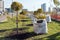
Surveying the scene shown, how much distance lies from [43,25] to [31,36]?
4.52 feet

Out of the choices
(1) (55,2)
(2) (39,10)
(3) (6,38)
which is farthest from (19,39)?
(1) (55,2)

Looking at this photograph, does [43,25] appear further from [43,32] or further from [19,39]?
[19,39]

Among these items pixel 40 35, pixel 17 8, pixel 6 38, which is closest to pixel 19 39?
pixel 6 38

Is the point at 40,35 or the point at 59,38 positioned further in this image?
the point at 40,35

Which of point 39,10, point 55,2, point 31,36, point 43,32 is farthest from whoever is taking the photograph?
point 55,2

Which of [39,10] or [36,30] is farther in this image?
[39,10]

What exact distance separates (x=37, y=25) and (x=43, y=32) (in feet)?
2.16

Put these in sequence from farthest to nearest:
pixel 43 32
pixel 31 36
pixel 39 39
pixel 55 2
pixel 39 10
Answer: pixel 55 2 → pixel 39 10 → pixel 43 32 → pixel 31 36 → pixel 39 39

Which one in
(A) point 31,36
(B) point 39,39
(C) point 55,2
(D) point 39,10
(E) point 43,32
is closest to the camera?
(B) point 39,39

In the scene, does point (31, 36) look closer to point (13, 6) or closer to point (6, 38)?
point (6, 38)

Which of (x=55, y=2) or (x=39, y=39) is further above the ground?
(x=55, y=2)

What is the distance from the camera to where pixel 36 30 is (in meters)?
12.9

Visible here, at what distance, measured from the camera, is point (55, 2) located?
2756 cm

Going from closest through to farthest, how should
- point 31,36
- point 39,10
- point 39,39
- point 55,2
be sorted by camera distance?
point 39,39 < point 31,36 < point 39,10 < point 55,2
